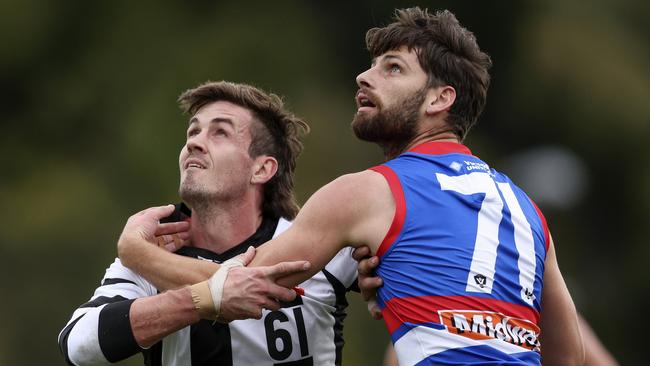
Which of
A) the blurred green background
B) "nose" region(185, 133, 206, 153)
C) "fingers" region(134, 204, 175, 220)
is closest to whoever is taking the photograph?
"fingers" region(134, 204, 175, 220)

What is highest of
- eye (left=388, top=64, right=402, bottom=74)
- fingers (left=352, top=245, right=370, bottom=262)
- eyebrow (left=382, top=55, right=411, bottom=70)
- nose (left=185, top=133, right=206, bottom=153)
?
eyebrow (left=382, top=55, right=411, bottom=70)

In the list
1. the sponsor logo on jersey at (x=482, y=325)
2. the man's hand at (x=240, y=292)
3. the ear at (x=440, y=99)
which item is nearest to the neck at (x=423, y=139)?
the ear at (x=440, y=99)

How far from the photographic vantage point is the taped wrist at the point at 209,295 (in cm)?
637

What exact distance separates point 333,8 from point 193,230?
11790 millimetres

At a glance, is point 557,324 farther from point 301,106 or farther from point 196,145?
point 301,106

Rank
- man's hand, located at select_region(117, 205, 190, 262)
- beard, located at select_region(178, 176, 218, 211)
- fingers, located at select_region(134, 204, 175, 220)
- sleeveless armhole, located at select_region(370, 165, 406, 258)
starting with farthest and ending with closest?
beard, located at select_region(178, 176, 218, 211) < fingers, located at select_region(134, 204, 175, 220) < man's hand, located at select_region(117, 205, 190, 262) < sleeveless armhole, located at select_region(370, 165, 406, 258)

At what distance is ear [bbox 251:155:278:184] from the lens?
773 centimetres

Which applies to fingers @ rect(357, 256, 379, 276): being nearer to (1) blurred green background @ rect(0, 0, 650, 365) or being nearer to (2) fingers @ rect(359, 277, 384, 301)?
(2) fingers @ rect(359, 277, 384, 301)

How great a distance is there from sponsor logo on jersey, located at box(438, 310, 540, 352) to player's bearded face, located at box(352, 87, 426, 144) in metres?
1.04

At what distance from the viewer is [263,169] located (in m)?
7.80

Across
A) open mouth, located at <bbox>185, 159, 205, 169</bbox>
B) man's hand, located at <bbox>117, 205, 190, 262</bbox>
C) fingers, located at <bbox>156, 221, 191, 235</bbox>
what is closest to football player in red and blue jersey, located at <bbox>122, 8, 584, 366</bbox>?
man's hand, located at <bbox>117, 205, 190, 262</bbox>

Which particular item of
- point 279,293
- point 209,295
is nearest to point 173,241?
point 209,295

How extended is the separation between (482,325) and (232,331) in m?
1.60

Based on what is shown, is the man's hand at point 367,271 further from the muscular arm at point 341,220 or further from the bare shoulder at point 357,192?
the bare shoulder at point 357,192
